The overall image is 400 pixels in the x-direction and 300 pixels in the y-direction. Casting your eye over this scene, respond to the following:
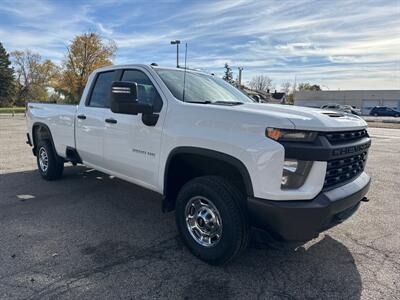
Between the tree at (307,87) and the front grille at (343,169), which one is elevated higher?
the tree at (307,87)

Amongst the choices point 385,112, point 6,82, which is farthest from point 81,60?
point 385,112

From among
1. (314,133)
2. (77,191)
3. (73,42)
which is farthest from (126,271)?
(73,42)

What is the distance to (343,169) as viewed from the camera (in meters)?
3.22

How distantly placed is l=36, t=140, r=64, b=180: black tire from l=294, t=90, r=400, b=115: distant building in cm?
6513

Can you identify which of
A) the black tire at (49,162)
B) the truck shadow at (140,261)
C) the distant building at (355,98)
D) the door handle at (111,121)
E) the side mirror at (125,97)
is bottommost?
the truck shadow at (140,261)

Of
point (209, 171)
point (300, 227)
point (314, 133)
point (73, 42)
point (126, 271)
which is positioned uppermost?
point (73, 42)

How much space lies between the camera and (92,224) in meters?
4.42

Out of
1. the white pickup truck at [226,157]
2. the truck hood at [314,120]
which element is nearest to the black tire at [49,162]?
the white pickup truck at [226,157]

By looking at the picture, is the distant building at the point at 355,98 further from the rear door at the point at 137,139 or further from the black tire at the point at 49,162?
the rear door at the point at 137,139

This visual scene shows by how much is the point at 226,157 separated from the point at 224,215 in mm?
520

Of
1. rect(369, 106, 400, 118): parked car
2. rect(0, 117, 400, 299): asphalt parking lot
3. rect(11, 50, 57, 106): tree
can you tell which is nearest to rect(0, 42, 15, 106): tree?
rect(11, 50, 57, 106): tree

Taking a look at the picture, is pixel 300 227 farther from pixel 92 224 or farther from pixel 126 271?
pixel 92 224

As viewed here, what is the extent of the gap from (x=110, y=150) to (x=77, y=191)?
1.68 m

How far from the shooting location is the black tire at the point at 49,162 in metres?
6.32
